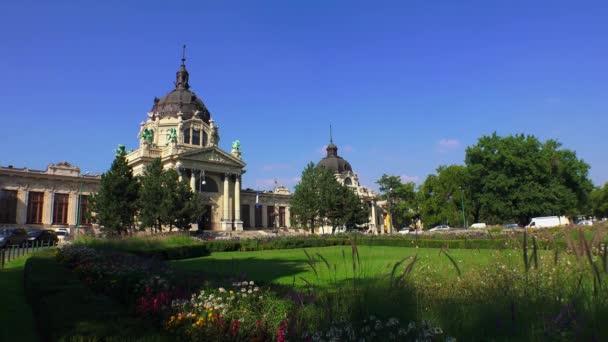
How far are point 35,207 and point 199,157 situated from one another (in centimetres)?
2189

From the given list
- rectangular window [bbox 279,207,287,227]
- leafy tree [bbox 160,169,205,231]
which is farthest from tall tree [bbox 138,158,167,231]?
rectangular window [bbox 279,207,287,227]

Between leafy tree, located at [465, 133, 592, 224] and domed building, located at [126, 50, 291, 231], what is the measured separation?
1371 inches

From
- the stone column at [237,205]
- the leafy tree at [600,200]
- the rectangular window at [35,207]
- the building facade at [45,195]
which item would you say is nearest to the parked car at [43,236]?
the building facade at [45,195]

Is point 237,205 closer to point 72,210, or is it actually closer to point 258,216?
point 258,216

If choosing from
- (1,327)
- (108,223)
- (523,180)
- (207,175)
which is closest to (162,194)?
(108,223)

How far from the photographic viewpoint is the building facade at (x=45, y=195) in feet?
170

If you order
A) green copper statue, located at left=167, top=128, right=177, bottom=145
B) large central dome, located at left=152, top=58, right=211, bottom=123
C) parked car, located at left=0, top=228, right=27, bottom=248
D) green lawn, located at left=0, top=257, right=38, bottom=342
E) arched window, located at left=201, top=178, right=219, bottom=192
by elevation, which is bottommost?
green lawn, located at left=0, top=257, right=38, bottom=342

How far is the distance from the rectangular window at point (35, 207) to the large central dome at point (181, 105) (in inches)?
862

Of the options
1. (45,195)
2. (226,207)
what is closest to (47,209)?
(45,195)

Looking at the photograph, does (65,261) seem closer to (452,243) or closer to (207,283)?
(207,283)

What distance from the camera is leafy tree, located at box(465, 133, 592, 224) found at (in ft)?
177

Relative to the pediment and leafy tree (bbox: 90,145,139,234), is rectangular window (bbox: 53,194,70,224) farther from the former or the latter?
leafy tree (bbox: 90,145,139,234)

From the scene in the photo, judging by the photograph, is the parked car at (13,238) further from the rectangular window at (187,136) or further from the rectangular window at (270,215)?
the rectangular window at (270,215)

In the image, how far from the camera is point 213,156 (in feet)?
201
